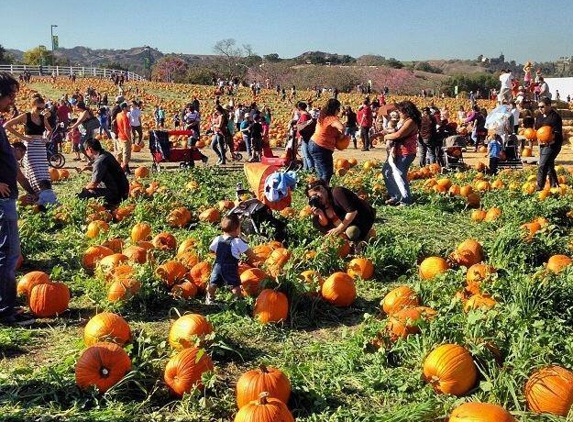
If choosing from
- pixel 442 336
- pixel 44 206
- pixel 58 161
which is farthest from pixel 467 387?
pixel 58 161

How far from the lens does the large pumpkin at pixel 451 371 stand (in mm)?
3766

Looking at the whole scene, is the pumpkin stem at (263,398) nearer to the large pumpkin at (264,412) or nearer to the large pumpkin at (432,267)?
the large pumpkin at (264,412)

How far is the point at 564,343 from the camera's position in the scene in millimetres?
3986

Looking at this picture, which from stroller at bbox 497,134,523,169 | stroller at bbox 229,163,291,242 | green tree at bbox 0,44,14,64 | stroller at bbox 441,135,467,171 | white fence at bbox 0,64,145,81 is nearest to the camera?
stroller at bbox 229,163,291,242

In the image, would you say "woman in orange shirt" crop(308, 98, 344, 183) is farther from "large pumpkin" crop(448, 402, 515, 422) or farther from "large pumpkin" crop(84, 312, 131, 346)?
"large pumpkin" crop(448, 402, 515, 422)

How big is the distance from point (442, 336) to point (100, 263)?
11.2 feet

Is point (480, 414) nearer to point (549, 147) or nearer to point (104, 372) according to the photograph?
point (104, 372)

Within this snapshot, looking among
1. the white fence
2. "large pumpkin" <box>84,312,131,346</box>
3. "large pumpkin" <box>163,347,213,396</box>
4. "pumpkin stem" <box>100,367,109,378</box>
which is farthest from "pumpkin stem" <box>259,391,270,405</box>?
the white fence

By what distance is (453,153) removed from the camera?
586 inches

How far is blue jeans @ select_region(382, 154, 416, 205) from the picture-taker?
32.9 ft

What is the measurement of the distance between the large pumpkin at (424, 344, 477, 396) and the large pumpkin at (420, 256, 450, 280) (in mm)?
2118

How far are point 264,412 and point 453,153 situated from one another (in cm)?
1263

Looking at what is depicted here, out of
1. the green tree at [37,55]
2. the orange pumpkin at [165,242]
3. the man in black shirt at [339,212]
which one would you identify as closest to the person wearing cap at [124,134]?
the orange pumpkin at [165,242]

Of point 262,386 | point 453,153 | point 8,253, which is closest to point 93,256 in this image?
point 8,253
